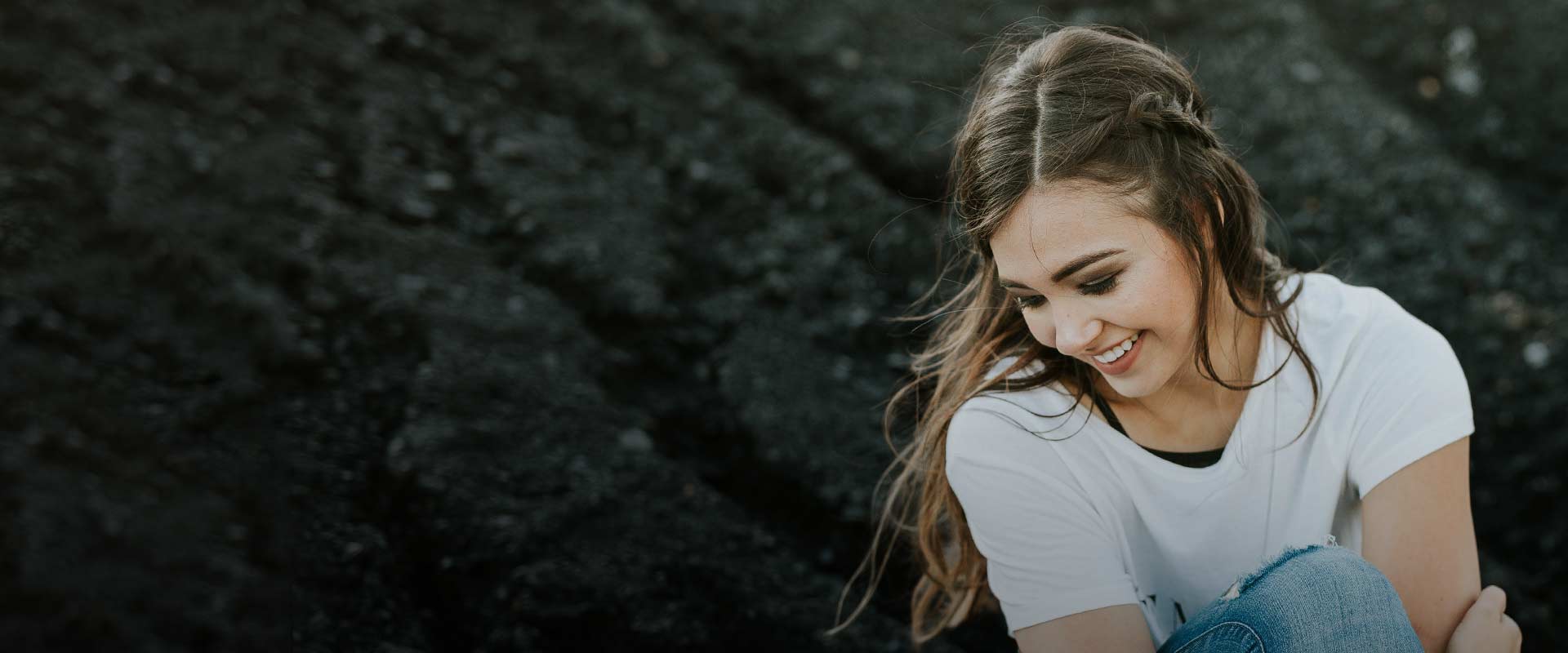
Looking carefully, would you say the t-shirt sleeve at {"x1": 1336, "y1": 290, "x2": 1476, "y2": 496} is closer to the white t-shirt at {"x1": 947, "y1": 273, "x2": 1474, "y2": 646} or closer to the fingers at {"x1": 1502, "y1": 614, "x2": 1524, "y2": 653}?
the white t-shirt at {"x1": 947, "y1": 273, "x2": 1474, "y2": 646}

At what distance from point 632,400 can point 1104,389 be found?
1338 mm

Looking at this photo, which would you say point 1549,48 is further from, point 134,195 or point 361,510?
point 134,195

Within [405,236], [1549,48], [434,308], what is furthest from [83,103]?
[1549,48]

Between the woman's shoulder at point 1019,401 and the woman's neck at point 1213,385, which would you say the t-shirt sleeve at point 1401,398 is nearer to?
the woman's neck at point 1213,385

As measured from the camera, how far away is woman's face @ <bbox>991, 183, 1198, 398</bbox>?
150 centimetres

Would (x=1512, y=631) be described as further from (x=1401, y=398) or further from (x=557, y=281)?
(x=557, y=281)

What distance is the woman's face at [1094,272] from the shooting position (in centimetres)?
150

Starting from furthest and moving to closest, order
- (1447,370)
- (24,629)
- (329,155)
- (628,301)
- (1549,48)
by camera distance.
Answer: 1. (1549,48)
2. (329,155)
3. (628,301)
4. (24,629)
5. (1447,370)

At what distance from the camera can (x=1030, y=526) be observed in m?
1.64

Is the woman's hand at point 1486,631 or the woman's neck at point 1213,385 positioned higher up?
the woman's neck at point 1213,385

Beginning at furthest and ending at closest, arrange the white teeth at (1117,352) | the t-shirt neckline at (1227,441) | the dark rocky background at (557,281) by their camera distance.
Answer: the dark rocky background at (557,281) → the t-shirt neckline at (1227,441) → the white teeth at (1117,352)

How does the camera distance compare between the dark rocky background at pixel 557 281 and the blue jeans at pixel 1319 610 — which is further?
the dark rocky background at pixel 557 281

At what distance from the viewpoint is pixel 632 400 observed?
9.14 feet

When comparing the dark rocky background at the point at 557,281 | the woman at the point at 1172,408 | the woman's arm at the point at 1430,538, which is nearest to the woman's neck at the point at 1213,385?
the woman at the point at 1172,408
